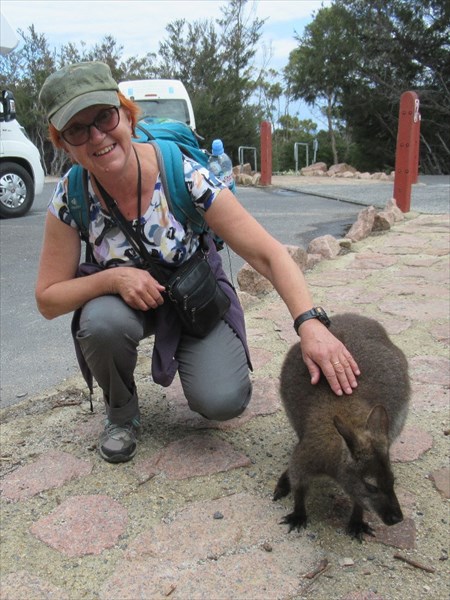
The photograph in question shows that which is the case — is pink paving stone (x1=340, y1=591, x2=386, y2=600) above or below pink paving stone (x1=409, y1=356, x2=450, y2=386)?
below

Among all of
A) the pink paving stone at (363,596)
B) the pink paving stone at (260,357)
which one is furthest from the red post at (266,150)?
the pink paving stone at (363,596)

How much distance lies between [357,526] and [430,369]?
1340mm

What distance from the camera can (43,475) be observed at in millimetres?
2289

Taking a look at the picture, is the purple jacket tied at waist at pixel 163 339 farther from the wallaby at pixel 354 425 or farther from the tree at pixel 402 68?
the tree at pixel 402 68

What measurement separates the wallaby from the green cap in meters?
1.10

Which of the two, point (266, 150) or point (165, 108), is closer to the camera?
point (165, 108)

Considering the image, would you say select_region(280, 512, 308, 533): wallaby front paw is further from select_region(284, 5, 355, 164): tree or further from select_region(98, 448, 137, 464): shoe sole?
select_region(284, 5, 355, 164): tree

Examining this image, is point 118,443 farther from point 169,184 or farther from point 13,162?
point 13,162

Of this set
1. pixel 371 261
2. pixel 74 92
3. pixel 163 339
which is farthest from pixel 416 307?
pixel 74 92

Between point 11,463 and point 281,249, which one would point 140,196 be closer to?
point 281,249

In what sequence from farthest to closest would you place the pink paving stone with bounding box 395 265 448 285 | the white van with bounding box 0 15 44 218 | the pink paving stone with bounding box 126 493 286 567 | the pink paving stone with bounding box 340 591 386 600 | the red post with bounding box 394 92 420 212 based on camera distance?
1. the white van with bounding box 0 15 44 218
2. the red post with bounding box 394 92 420 212
3. the pink paving stone with bounding box 395 265 448 285
4. the pink paving stone with bounding box 126 493 286 567
5. the pink paving stone with bounding box 340 591 386 600

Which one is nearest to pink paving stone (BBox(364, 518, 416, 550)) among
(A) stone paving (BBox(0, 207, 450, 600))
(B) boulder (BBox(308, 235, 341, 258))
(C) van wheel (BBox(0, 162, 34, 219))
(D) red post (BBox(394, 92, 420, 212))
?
(A) stone paving (BBox(0, 207, 450, 600))

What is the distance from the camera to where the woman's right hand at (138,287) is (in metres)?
2.22

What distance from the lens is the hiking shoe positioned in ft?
7.75
